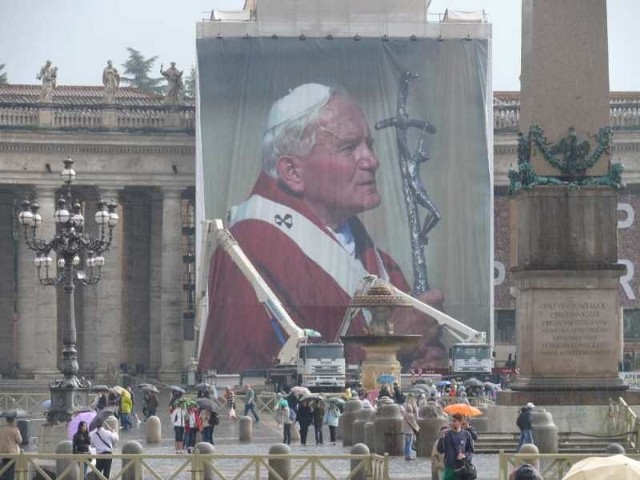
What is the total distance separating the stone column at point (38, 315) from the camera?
110m

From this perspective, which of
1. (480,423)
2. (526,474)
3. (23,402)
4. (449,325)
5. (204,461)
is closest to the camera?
(526,474)

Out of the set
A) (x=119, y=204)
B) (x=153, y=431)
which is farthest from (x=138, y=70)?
(x=153, y=431)

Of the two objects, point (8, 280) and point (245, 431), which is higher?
point (8, 280)

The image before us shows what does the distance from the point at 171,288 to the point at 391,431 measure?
6889 cm

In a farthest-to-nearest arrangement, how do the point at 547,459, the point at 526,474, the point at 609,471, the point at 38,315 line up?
the point at 38,315, the point at 547,459, the point at 526,474, the point at 609,471

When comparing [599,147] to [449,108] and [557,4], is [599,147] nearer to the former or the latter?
[557,4]

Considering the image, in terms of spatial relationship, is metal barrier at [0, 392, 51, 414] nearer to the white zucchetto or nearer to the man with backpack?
the white zucchetto

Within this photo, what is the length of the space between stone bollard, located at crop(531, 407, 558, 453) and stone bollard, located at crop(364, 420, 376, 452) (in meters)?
8.06

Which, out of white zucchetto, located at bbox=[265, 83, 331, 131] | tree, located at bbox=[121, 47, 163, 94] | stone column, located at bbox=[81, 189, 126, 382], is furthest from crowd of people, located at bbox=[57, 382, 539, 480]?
tree, located at bbox=[121, 47, 163, 94]

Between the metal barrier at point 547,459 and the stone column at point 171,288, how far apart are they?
7766cm

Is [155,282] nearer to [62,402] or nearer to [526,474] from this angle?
[62,402]

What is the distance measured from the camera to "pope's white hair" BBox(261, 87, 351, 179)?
105m

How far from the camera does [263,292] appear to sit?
9912 cm

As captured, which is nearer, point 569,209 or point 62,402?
point 569,209
